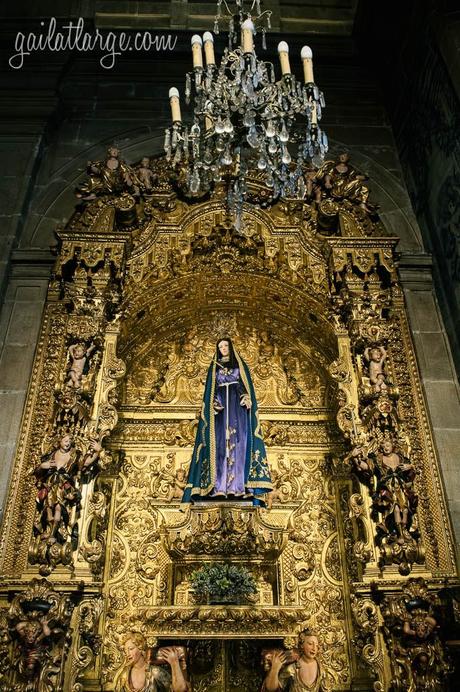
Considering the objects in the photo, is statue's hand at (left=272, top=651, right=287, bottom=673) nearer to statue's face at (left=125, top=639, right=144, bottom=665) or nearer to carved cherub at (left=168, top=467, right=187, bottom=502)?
statue's face at (left=125, top=639, right=144, bottom=665)

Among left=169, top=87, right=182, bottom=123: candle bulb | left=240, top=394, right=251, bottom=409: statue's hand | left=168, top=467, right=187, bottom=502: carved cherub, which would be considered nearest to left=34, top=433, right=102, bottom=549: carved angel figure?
left=168, top=467, right=187, bottom=502: carved cherub

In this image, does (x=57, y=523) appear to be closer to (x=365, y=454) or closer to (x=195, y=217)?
(x=365, y=454)

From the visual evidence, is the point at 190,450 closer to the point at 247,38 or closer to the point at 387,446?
the point at 387,446

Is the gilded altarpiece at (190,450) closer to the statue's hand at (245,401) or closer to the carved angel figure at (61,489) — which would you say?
the carved angel figure at (61,489)

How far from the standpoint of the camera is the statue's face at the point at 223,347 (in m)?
7.69

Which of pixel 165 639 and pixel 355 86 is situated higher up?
pixel 355 86

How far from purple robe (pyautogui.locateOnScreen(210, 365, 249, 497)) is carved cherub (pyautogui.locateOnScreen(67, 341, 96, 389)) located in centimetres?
159

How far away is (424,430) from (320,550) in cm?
187

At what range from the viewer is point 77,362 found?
6555 mm

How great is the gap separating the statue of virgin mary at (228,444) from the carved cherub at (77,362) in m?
1.49

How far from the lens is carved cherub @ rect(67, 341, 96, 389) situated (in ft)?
21.0

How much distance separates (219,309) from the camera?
28.7 ft

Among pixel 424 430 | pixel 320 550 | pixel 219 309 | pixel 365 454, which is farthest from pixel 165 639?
pixel 219 309

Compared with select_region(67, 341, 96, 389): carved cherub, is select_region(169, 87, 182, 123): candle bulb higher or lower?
higher
